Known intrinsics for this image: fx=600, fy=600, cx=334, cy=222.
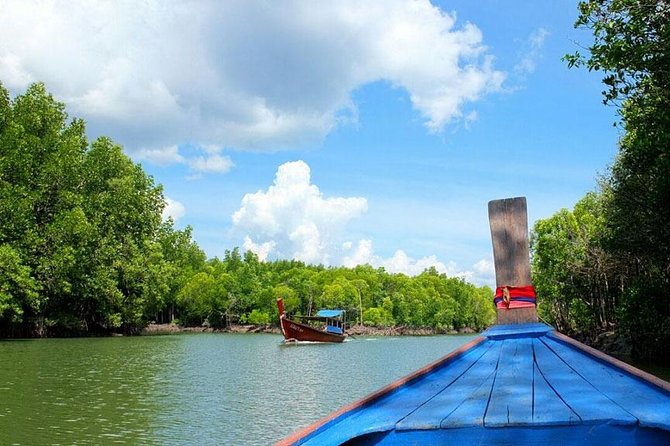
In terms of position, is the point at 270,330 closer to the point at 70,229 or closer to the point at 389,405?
the point at 70,229

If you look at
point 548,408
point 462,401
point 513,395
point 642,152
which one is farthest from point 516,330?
point 642,152

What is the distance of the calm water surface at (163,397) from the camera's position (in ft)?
36.6

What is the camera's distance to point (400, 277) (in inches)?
4532

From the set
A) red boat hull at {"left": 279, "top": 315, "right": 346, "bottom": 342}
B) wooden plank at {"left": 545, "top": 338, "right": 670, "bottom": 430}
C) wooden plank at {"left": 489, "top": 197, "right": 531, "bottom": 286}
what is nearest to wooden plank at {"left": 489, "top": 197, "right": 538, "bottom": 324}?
wooden plank at {"left": 489, "top": 197, "right": 531, "bottom": 286}

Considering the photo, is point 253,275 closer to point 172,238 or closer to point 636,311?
point 172,238

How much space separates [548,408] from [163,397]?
576 inches

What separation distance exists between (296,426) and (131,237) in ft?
133

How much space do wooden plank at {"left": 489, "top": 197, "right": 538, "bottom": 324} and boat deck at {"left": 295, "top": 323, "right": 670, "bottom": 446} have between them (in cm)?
40

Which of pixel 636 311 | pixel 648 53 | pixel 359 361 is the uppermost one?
pixel 648 53

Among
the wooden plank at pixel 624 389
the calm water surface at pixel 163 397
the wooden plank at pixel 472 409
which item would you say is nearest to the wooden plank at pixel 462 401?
the wooden plank at pixel 472 409

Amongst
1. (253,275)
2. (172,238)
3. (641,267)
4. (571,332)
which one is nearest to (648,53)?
(641,267)

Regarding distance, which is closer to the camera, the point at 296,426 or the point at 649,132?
the point at 296,426

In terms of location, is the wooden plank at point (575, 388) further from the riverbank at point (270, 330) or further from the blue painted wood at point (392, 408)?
the riverbank at point (270, 330)

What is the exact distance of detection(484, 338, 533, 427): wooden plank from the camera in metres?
2.44
